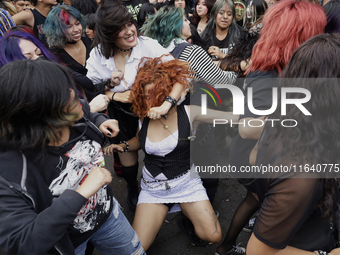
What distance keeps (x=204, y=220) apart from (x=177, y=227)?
2.07 ft

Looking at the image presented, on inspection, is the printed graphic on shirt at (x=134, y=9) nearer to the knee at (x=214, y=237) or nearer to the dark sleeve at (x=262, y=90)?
the dark sleeve at (x=262, y=90)

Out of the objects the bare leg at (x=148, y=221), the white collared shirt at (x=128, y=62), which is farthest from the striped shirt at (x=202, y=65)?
the bare leg at (x=148, y=221)

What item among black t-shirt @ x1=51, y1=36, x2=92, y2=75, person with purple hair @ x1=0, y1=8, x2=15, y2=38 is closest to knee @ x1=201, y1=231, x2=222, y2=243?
black t-shirt @ x1=51, y1=36, x2=92, y2=75

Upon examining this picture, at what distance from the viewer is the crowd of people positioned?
1048 mm

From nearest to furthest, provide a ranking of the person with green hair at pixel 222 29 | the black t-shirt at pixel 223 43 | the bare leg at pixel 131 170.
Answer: the bare leg at pixel 131 170 < the person with green hair at pixel 222 29 < the black t-shirt at pixel 223 43

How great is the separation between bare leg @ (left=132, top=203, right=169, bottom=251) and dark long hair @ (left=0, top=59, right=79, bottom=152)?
1143mm

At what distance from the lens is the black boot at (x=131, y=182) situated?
2.69 meters

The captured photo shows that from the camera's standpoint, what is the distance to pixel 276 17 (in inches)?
69.0

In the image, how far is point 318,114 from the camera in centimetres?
107

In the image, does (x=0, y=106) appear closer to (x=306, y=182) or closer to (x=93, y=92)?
(x=306, y=182)

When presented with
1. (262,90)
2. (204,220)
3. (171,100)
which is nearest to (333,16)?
(262,90)

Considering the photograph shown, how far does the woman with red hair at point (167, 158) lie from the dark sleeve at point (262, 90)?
1.05ft

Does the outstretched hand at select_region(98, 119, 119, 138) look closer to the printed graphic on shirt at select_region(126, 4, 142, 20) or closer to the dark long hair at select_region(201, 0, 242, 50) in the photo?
the dark long hair at select_region(201, 0, 242, 50)

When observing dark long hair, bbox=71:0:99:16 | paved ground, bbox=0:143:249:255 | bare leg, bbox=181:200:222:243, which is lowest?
paved ground, bbox=0:143:249:255
